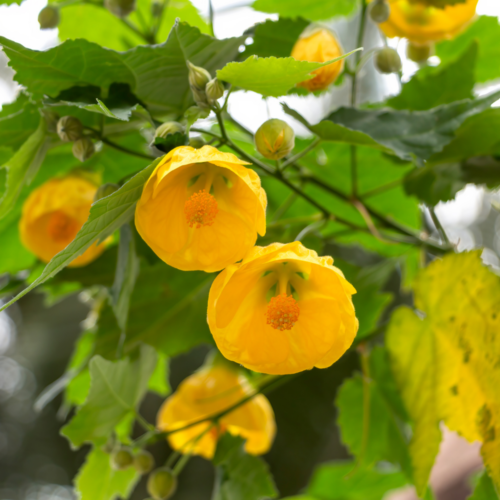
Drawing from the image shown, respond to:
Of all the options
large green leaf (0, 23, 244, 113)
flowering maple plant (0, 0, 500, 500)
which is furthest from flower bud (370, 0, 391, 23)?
large green leaf (0, 23, 244, 113)

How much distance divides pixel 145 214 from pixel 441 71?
27 cm

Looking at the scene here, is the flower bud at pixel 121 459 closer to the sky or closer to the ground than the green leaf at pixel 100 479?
closer to the sky

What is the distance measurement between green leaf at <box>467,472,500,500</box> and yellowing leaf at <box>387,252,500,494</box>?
0.10ft

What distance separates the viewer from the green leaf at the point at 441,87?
0.37m

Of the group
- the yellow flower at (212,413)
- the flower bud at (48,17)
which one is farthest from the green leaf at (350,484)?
the flower bud at (48,17)

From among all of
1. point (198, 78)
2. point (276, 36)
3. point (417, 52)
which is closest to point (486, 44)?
point (417, 52)

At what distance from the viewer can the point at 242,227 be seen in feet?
0.77

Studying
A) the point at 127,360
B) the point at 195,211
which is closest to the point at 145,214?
the point at 195,211

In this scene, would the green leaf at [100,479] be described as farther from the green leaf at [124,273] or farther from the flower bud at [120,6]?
the flower bud at [120,6]

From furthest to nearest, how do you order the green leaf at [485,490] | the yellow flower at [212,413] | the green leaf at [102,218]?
the yellow flower at [212,413], the green leaf at [485,490], the green leaf at [102,218]

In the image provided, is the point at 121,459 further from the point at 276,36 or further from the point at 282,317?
the point at 276,36

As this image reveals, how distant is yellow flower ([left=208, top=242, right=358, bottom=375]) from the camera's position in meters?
0.22

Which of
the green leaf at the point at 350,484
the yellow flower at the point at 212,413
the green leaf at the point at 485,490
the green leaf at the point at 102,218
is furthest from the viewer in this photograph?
the green leaf at the point at 350,484

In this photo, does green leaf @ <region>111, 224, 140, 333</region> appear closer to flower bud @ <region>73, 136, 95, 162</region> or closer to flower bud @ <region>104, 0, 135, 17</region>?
flower bud @ <region>73, 136, 95, 162</region>
